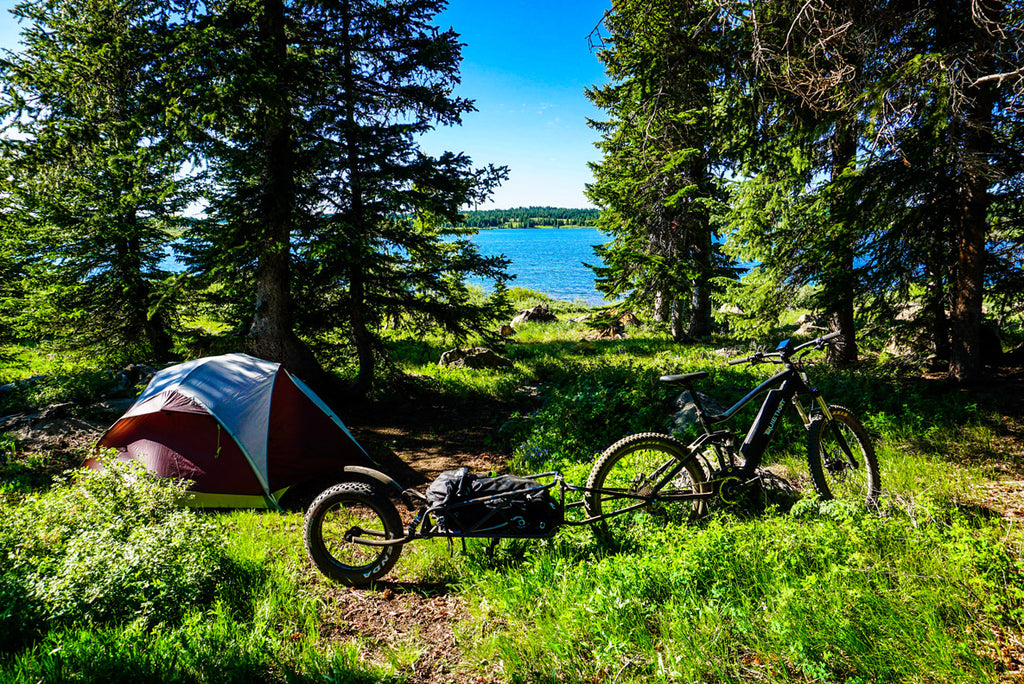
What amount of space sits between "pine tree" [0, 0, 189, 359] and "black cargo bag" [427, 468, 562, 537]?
6.61m

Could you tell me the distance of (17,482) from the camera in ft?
19.1

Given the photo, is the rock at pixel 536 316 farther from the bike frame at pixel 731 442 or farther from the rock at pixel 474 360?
the bike frame at pixel 731 442

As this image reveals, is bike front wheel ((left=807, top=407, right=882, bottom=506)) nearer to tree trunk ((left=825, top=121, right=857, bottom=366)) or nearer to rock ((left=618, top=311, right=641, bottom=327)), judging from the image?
tree trunk ((left=825, top=121, right=857, bottom=366))

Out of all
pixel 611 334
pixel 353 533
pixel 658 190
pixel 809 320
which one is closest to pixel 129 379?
pixel 353 533

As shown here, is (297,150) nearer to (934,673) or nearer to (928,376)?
(934,673)

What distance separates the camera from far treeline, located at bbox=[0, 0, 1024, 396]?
6.21m

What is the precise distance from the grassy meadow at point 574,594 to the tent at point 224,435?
529mm

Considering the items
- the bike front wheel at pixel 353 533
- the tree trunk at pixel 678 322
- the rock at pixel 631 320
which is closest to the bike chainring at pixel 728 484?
the bike front wheel at pixel 353 533

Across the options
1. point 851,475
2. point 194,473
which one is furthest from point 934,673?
point 194,473

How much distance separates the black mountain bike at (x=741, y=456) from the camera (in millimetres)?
4258

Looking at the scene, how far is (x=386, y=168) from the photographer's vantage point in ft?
28.5

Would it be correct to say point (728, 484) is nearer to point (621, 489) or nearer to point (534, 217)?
point (621, 489)

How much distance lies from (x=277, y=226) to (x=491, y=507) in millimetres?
7098

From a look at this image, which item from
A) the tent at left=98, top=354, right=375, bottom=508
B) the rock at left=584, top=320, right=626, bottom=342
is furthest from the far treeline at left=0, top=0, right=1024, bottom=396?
the rock at left=584, top=320, right=626, bottom=342
